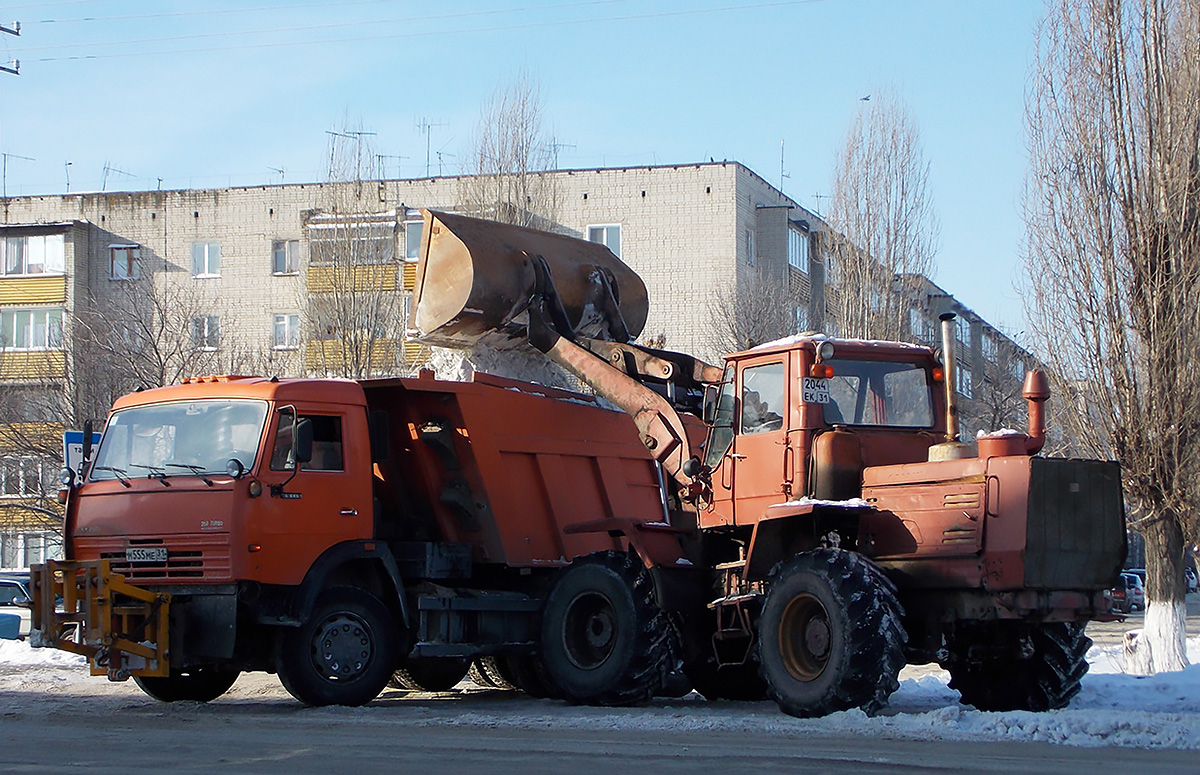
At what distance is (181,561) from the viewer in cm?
1204

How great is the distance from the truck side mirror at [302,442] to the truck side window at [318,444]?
5cm

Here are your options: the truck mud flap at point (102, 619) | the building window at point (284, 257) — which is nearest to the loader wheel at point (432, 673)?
the truck mud flap at point (102, 619)

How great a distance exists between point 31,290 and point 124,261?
313 centimetres

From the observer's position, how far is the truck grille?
1194cm

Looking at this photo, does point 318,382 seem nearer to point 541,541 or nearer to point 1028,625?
point 541,541

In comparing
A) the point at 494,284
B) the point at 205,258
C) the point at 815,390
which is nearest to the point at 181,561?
the point at 494,284

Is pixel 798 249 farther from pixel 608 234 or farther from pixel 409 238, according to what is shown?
pixel 409 238

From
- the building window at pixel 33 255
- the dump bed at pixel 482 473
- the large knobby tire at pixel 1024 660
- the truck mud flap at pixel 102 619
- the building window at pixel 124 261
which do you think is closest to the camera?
the large knobby tire at pixel 1024 660

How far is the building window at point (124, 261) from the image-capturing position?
4550cm

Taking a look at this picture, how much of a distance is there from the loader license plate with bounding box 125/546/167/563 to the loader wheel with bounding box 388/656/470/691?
3.13 metres

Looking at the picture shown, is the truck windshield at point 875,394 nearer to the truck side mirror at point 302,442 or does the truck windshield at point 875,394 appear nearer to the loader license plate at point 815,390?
the loader license plate at point 815,390

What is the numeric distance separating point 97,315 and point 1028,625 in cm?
2693

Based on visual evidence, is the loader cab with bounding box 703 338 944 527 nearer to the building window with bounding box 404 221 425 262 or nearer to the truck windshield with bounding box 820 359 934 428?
the truck windshield with bounding box 820 359 934 428

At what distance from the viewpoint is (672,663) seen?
500 inches
